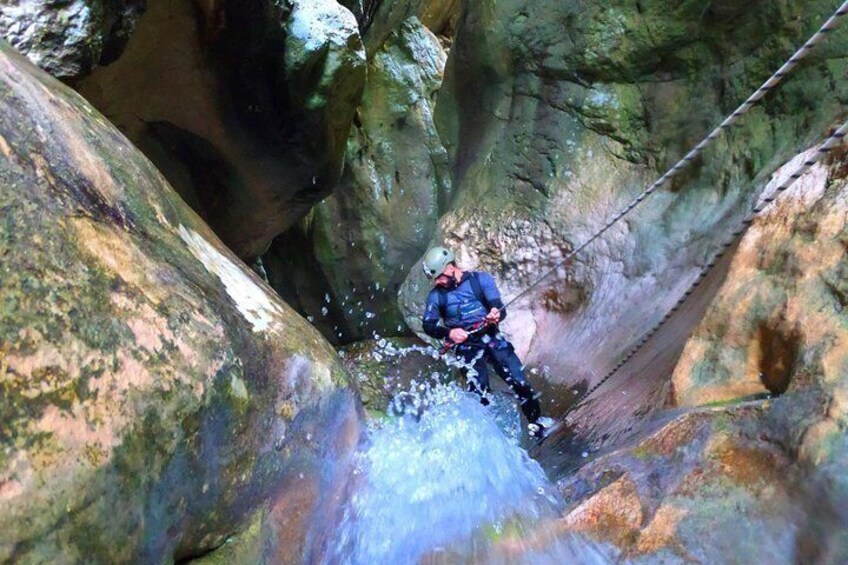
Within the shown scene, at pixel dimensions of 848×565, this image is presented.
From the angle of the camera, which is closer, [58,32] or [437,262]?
[58,32]

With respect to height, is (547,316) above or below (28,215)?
below

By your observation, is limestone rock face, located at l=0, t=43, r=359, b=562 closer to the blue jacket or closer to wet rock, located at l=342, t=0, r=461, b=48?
the blue jacket

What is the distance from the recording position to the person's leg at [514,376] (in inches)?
223

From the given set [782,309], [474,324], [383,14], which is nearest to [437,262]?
[474,324]

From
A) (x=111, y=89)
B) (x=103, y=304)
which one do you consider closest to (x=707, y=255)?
(x=103, y=304)

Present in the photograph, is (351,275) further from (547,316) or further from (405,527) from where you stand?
(405,527)

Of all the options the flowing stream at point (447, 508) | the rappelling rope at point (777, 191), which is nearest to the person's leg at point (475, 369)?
the flowing stream at point (447, 508)

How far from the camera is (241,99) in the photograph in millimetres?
7570

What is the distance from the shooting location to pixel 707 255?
18.0ft

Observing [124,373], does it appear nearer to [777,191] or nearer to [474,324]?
[777,191]

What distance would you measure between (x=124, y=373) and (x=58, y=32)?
349 cm

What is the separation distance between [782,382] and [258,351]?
233 cm

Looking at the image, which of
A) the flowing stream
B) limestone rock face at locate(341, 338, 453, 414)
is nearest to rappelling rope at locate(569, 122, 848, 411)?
the flowing stream

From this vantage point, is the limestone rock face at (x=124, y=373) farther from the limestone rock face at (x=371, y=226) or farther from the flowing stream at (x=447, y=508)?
the limestone rock face at (x=371, y=226)
